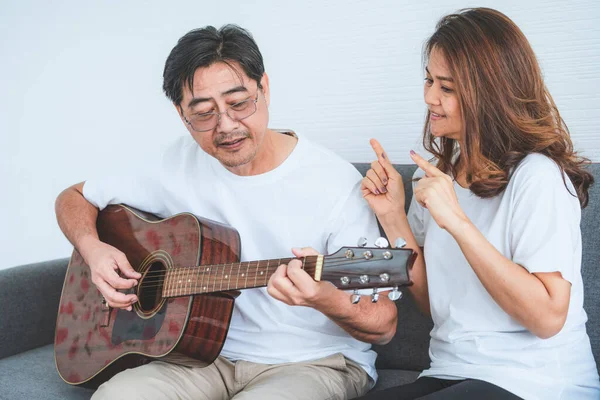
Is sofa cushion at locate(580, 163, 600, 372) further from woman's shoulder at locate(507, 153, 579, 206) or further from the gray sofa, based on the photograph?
woman's shoulder at locate(507, 153, 579, 206)

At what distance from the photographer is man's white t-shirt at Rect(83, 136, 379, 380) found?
1806 millimetres

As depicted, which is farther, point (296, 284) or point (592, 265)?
point (592, 265)

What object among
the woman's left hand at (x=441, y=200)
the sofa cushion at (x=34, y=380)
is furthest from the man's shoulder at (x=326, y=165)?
the sofa cushion at (x=34, y=380)

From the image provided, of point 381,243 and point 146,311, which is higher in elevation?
point 381,243

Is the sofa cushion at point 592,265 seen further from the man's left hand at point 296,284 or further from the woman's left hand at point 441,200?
the man's left hand at point 296,284

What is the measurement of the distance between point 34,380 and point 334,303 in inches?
37.5

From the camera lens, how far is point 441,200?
1436mm

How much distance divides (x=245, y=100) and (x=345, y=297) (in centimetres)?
56

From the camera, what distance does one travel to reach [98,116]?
2.98 metres

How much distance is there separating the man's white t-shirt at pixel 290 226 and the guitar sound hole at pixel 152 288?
207mm

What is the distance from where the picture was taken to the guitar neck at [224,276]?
1.49 metres

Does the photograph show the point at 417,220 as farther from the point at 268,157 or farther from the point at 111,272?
the point at 111,272

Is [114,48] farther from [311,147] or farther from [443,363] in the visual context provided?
[443,363]

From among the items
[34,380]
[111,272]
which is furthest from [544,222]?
[34,380]
